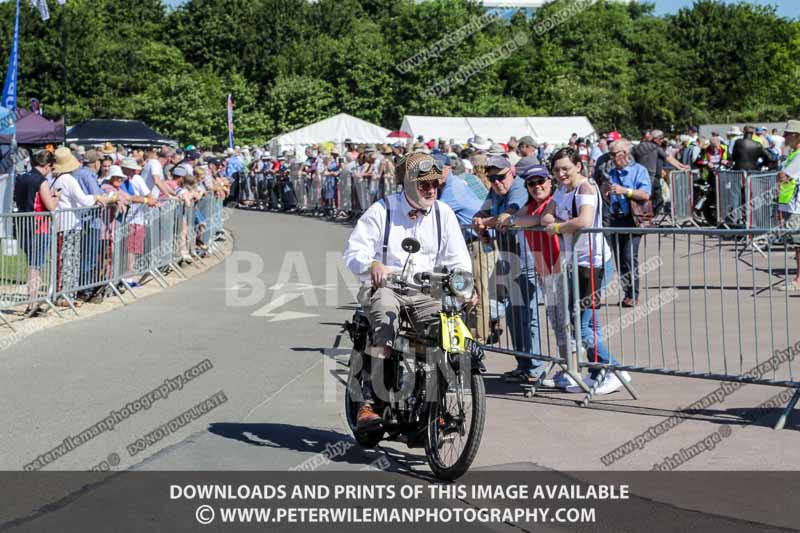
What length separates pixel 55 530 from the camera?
225 inches

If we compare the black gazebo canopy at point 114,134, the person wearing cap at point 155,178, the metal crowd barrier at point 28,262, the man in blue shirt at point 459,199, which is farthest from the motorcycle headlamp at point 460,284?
the black gazebo canopy at point 114,134

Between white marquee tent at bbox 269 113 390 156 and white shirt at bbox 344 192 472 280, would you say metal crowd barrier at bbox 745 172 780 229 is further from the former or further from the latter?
white marquee tent at bbox 269 113 390 156

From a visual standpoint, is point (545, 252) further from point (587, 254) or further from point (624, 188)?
point (624, 188)

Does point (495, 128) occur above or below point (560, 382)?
above

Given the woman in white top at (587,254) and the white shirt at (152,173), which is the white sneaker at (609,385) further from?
the white shirt at (152,173)

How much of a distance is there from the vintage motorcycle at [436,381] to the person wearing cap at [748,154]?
17.2 metres

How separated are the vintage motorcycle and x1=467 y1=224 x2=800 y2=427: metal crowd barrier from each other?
924mm

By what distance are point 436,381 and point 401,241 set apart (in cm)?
91

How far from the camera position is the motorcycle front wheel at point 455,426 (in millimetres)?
6375

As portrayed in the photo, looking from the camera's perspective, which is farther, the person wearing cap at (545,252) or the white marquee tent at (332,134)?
the white marquee tent at (332,134)

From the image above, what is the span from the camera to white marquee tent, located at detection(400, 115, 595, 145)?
4894 centimetres

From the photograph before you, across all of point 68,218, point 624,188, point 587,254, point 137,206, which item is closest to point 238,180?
point 137,206

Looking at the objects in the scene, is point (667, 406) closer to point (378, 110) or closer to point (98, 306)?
point (98, 306)

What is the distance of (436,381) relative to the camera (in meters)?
6.75
